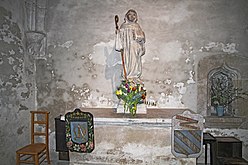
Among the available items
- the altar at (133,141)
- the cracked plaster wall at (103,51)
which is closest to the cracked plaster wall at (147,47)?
the cracked plaster wall at (103,51)

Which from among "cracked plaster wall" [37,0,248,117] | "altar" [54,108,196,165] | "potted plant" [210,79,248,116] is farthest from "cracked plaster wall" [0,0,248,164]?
"altar" [54,108,196,165]

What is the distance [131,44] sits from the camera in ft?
14.3

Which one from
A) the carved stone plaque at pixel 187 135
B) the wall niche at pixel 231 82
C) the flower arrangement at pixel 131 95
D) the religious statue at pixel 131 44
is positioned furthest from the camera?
the wall niche at pixel 231 82

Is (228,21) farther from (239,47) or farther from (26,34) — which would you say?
Result: (26,34)

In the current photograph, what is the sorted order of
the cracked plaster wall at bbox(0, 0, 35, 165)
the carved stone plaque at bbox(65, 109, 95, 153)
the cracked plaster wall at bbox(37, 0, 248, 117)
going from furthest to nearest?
1. the cracked plaster wall at bbox(37, 0, 248, 117)
2. the cracked plaster wall at bbox(0, 0, 35, 165)
3. the carved stone plaque at bbox(65, 109, 95, 153)

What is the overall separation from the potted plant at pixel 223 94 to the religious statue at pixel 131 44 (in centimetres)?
206

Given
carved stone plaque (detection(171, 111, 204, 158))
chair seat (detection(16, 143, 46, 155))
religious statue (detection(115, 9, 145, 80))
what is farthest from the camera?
religious statue (detection(115, 9, 145, 80))

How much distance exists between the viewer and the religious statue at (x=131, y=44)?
4.29 m

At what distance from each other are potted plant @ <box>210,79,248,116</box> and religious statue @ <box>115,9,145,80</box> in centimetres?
206

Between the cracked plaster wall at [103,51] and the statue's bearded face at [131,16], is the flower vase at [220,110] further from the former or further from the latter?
the statue's bearded face at [131,16]

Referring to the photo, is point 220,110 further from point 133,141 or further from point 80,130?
point 80,130

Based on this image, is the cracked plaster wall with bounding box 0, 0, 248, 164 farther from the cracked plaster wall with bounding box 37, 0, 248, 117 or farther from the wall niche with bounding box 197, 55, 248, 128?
the wall niche with bounding box 197, 55, 248, 128

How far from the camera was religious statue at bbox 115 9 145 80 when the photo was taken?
429 cm

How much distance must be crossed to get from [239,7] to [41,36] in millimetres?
4754
